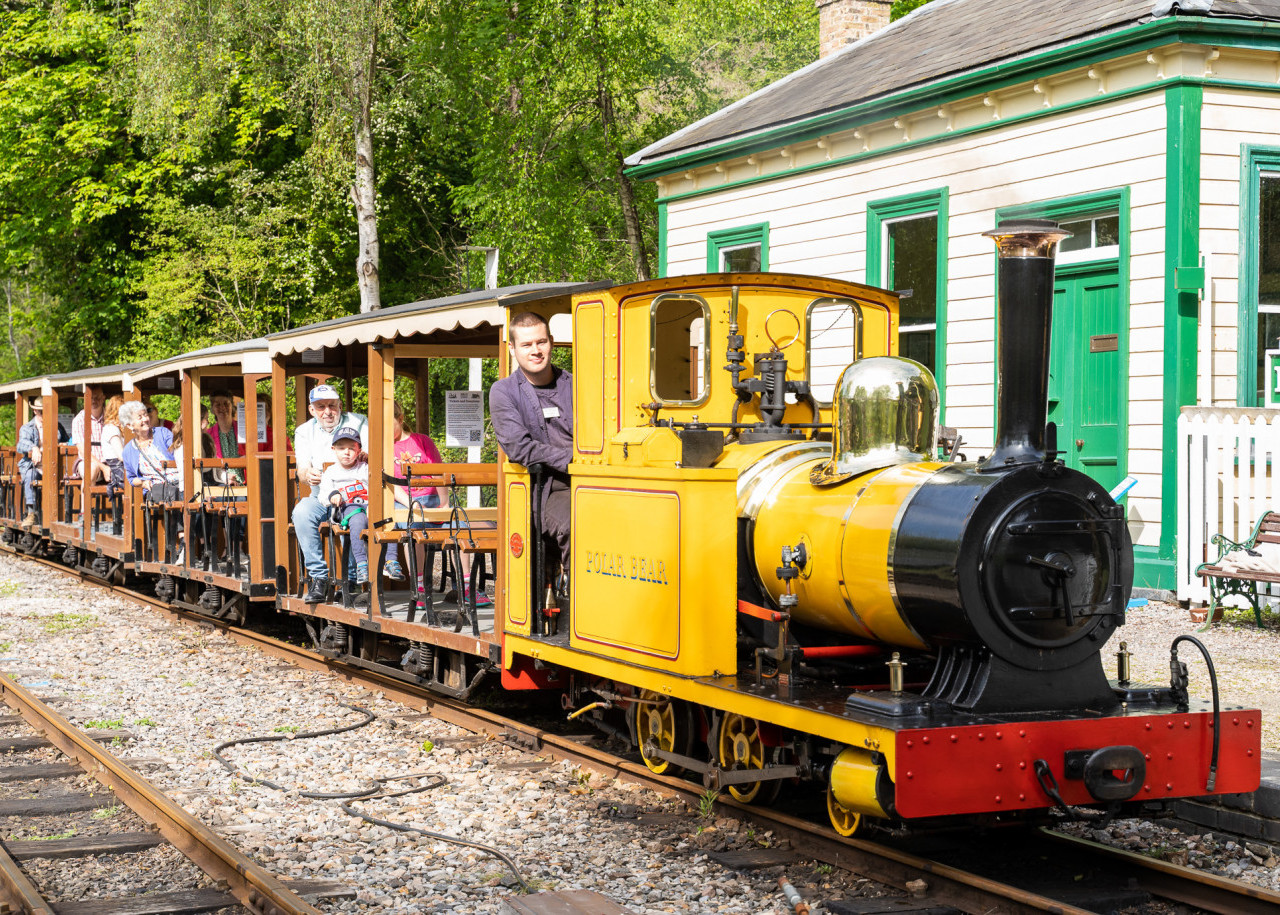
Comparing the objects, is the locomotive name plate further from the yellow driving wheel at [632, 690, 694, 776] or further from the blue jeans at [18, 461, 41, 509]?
the blue jeans at [18, 461, 41, 509]

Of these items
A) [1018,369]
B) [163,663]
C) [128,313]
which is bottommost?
[163,663]

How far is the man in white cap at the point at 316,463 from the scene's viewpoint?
9.75 metres

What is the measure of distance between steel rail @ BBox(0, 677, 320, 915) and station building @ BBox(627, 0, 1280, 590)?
24.1 feet

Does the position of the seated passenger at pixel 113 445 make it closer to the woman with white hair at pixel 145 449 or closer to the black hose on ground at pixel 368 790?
the woman with white hair at pixel 145 449

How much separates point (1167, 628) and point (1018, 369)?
5.36 meters

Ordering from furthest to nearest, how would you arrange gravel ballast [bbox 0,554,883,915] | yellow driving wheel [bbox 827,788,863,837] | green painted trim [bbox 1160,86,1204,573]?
green painted trim [bbox 1160,86,1204,573] → yellow driving wheel [bbox 827,788,863,837] → gravel ballast [bbox 0,554,883,915]

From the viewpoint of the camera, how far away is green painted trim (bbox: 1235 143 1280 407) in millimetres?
10484

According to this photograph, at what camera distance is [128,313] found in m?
30.4

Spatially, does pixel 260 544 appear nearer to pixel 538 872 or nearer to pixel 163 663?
pixel 163 663

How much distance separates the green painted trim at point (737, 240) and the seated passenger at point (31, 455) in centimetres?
925

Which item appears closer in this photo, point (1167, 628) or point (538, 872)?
point (538, 872)

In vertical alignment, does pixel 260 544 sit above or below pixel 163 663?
above

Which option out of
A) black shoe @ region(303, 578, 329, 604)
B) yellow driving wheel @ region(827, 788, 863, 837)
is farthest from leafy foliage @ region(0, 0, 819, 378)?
yellow driving wheel @ region(827, 788, 863, 837)

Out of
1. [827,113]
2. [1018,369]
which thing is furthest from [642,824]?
[827,113]
